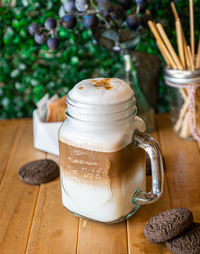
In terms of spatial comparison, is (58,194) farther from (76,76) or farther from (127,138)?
(76,76)

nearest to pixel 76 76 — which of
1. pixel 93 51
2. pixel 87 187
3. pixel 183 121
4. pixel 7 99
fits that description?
pixel 93 51

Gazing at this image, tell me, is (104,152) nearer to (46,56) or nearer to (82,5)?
(82,5)

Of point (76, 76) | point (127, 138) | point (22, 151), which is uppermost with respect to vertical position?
point (127, 138)

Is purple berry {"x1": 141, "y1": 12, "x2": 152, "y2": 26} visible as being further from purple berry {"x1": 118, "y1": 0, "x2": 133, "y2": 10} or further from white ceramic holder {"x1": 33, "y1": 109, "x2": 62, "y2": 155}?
white ceramic holder {"x1": 33, "y1": 109, "x2": 62, "y2": 155}

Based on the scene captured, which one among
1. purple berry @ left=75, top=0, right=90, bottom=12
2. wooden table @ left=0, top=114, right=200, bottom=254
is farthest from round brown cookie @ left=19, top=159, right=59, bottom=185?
purple berry @ left=75, top=0, right=90, bottom=12

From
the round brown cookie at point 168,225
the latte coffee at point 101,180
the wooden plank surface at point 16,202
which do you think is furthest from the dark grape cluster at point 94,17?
the round brown cookie at point 168,225

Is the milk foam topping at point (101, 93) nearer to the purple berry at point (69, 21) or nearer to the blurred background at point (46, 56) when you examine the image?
the purple berry at point (69, 21)

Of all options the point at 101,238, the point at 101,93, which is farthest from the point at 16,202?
the point at 101,93

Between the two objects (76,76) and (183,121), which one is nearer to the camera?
(183,121)
